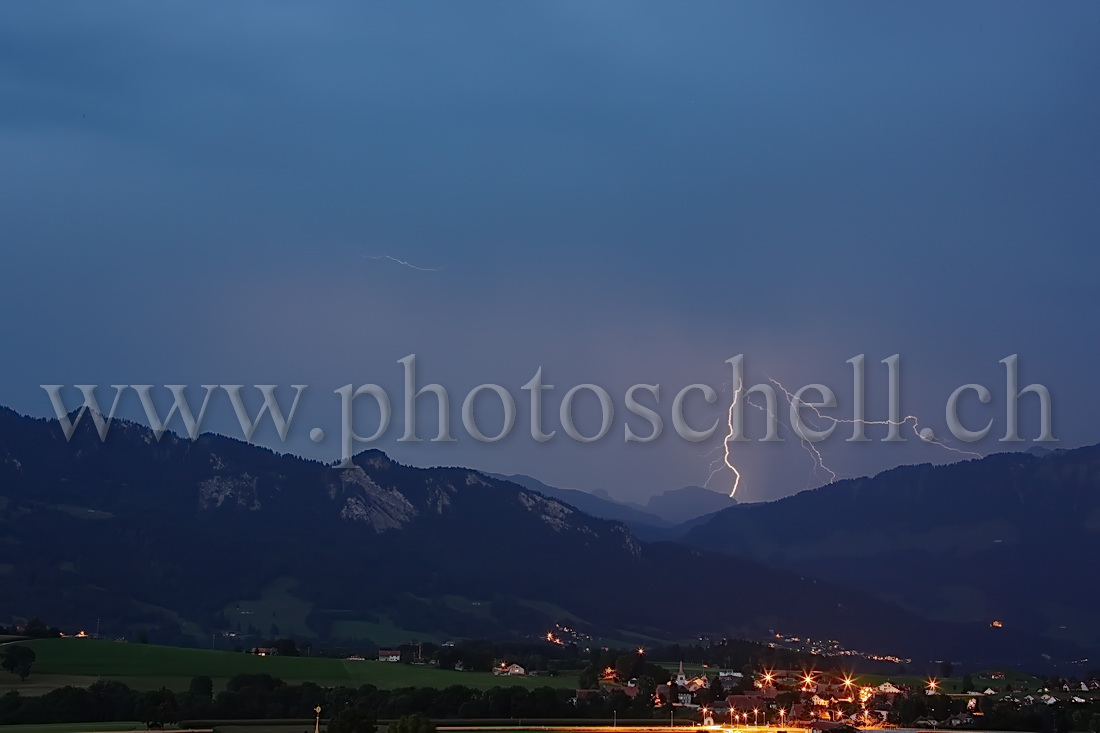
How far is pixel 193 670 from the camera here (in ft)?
271

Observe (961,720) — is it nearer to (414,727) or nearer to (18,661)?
(414,727)

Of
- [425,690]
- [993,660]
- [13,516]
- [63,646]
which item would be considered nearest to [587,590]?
[993,660]

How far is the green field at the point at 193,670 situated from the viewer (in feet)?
248

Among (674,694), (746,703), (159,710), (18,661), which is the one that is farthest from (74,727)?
(746,703)

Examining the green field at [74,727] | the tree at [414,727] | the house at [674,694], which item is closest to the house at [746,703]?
the house at [674,694]

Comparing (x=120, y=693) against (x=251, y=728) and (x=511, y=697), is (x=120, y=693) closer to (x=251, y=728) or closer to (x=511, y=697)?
(x=251, y=728)

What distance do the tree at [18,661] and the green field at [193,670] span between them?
562 millimetres

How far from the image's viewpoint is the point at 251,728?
2227 inches

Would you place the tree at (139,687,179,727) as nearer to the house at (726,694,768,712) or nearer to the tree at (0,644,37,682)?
the tree at (0,644,37,682)

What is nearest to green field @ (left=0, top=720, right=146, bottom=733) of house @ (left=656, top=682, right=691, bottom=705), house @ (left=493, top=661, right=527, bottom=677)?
house @ (left=656, top=682, right=691, bottom=705)

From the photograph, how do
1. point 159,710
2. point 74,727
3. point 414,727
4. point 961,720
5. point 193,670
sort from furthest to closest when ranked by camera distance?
point 193,670
point 961,720
point 159,710
point 74,727
point 414,727

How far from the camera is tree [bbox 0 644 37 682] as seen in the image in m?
71.2

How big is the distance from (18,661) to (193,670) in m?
12.7

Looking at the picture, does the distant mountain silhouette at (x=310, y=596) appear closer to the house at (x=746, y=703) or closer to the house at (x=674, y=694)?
the house at (x=674, y=694)
